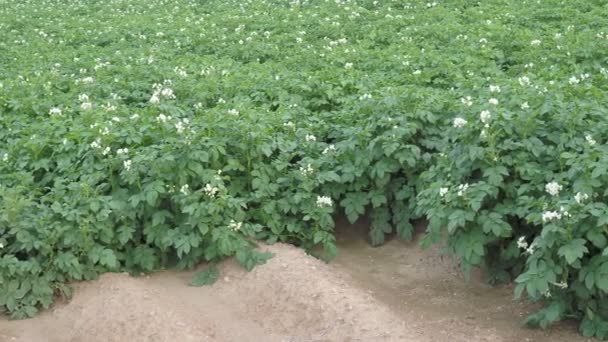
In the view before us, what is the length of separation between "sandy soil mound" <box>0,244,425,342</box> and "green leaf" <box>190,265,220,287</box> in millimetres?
53

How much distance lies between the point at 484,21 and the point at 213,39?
3.54 m

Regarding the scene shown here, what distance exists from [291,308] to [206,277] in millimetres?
750

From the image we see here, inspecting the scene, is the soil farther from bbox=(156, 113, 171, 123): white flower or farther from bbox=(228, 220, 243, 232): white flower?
bbox=(156, 113, 171, 123): white flower

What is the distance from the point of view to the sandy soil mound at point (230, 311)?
4832 millimetres

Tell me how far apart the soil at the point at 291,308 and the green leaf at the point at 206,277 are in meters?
0.05

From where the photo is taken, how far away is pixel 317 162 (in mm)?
5977

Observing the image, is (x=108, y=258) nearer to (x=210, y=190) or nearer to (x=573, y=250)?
(x=210, y=190)

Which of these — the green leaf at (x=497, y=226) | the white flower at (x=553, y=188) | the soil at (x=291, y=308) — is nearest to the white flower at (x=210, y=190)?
the soil at (x=291, y=308)

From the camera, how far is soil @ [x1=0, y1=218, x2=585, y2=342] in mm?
4762

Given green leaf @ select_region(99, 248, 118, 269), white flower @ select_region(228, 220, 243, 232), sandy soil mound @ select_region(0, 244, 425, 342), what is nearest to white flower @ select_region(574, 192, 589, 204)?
sandy soil mound @ select_region(0, 244, 425, 342)

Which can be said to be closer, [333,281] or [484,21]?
[333,281]

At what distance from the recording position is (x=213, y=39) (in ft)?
34.4

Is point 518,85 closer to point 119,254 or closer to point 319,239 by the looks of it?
point 319,239

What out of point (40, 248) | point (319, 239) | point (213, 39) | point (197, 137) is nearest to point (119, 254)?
point (40, 248)
